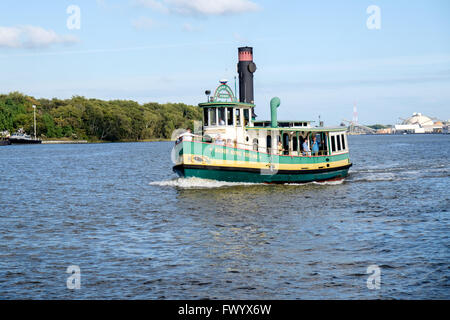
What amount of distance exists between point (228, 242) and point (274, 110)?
62.8ft

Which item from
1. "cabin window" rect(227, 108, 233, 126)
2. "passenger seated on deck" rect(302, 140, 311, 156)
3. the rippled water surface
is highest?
"cabin window" rect(227, 108, 233, 126)

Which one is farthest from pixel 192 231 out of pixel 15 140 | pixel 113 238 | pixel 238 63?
pixel 15 140

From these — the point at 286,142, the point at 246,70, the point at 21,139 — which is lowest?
the point at 286,142

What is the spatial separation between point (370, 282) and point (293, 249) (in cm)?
405

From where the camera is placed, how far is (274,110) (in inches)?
1479

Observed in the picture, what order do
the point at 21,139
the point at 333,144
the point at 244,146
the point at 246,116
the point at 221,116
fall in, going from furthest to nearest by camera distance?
the point at 21,139 → the point at 333,144 → the point at 246,116 → the point at 221,116 → the point at 244,146

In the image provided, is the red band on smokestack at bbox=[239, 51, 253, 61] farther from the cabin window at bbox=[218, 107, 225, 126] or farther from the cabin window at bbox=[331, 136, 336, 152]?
the cabin window at bbox=[331, 136, 336, 152]

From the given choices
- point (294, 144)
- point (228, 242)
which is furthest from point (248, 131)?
point (228, 242)

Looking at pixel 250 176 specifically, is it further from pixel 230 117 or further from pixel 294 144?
pixel 294 144

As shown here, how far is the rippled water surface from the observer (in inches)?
571

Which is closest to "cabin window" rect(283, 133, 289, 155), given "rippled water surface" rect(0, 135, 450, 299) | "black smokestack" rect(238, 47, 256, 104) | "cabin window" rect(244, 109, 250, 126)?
"cabin window" rect(244, 109, 250, 126)

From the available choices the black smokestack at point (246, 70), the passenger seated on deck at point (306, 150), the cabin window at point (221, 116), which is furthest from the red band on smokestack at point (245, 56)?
the passenger seated on deck at point (306, 150)

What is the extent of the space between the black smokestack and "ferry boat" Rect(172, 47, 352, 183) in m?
4.14

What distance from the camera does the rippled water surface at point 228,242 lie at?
47.5 ft
